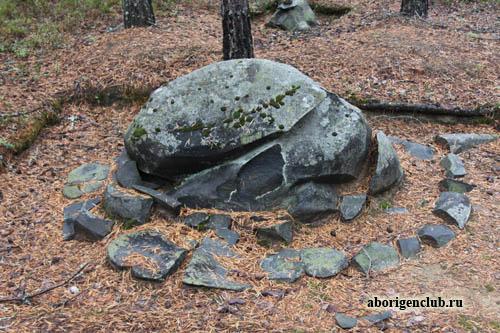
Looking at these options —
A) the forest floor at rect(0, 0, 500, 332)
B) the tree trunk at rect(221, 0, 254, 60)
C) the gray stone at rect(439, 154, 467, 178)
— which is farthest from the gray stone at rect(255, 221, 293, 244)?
the tree trunk at rect(221, 0, 254, 60)

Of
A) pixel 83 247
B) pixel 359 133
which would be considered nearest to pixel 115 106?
pixel 83 247

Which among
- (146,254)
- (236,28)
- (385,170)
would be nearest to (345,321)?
(146,254)

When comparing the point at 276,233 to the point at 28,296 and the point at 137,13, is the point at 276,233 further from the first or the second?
the point at 137,13

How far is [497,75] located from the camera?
7.82m

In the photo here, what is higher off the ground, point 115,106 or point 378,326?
point 115,106

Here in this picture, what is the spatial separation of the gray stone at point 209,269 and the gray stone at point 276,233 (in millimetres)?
357

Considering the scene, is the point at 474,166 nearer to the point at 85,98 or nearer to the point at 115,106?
the point at 115,106

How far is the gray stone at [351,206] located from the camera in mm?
5199

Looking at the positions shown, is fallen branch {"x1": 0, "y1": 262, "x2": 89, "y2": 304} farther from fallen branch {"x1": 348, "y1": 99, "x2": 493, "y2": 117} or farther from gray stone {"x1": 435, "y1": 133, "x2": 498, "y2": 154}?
gray stone {"x1": 435, "y1": 133, "x2": 498, "y2": 154}

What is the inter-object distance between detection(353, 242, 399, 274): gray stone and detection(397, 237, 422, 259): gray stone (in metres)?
0.08

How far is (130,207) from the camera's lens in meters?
5.15

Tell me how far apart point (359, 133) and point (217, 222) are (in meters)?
1.79

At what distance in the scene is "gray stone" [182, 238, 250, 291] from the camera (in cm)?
436

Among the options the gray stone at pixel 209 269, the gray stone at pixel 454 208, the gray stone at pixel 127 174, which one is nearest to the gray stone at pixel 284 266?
the gray stone at pixel 209 269
